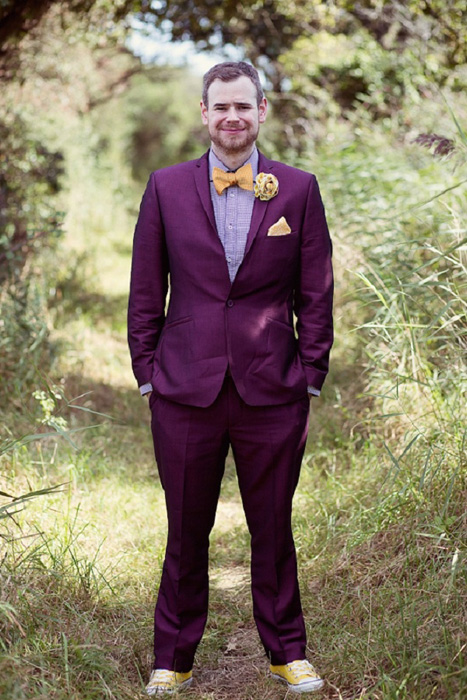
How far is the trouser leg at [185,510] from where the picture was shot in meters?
2.82

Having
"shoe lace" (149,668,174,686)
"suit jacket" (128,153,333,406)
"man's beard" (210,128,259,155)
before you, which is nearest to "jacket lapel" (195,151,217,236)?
"suit jacket" (128,153,333,406)

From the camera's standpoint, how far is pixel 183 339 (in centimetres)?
282

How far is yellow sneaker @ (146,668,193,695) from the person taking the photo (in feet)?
9.34

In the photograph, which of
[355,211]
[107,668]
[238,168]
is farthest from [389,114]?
[107,668]

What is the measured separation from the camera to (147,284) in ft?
9.54

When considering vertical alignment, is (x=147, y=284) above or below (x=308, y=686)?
above

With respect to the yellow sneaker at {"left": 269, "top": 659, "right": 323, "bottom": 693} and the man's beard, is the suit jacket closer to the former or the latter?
the man's beard

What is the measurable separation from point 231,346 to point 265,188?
1.73ft

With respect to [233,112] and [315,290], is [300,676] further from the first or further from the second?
[233,112]

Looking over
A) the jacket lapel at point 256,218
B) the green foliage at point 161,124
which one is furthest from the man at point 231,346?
the green foliage at point 161,124

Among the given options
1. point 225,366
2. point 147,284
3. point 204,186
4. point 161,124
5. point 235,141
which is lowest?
point 161,124

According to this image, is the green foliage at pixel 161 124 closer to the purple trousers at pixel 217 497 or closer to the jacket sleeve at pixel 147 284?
the jacket sleeve at pixel 147 284

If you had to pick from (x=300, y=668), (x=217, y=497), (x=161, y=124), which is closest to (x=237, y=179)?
(x=217, y=497)

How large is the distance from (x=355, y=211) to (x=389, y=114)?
15.0 feet
